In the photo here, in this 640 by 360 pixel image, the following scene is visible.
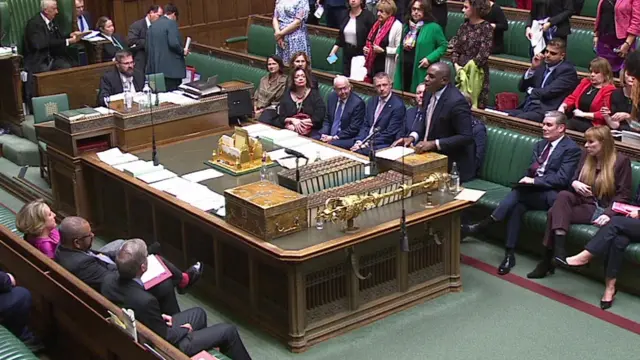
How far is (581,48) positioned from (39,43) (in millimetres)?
5754

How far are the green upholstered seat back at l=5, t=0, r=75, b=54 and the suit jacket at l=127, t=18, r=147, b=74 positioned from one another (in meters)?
0.76

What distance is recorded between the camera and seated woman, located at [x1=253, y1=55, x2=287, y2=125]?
30.2 ft

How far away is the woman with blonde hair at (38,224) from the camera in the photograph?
5734 millimetres

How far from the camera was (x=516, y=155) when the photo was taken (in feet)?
24.8

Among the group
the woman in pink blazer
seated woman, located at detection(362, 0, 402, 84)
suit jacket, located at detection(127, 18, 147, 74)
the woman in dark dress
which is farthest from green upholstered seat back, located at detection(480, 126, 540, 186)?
suit jacket, located at detection(127, 18, 147, 74)

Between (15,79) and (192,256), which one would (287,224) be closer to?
(192,256)

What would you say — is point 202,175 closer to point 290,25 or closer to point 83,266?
point 83,266

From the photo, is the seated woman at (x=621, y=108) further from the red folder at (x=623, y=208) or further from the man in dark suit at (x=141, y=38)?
the man in dark suit at (x=141, y=38)

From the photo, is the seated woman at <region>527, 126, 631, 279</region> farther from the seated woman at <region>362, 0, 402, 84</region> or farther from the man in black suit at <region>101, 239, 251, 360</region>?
the seated woman at <region>362, 0, 402, 84</region>

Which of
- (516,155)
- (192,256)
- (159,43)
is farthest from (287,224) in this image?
(159,43)

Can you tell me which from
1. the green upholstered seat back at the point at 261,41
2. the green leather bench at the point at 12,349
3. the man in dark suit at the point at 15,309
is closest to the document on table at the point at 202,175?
the man in dark suit at the point at 15,309

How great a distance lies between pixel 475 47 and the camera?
8.85m

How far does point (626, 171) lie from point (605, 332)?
1.20m

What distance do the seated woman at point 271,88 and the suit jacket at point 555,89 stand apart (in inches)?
90.2
